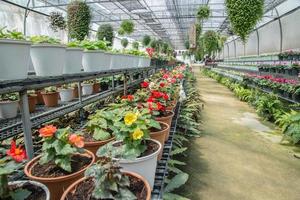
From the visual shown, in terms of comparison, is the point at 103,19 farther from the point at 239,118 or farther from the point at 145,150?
the point at 145,150

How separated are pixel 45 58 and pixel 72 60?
0.44 meters

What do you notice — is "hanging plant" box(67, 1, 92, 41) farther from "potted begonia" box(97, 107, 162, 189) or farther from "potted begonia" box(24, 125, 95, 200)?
"potted begonia" box(24, 125, 95, 200)

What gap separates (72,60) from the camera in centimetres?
197

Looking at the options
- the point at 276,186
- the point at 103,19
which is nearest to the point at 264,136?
the point at 276,186

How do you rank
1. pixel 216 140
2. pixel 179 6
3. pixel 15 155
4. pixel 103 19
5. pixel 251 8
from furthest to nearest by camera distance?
1. pixel 103 19
2. pixel 179 6
3. pixel 251 8
4. pixel 216 140
5. pixel 15 155

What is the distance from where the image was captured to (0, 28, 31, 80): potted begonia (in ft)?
3.82

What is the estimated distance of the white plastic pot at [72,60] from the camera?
1.94 metres

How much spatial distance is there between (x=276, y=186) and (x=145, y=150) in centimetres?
150

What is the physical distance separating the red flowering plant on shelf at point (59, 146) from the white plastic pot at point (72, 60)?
0.85 m

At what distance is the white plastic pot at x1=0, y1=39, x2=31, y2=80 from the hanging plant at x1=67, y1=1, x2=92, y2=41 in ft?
5.36

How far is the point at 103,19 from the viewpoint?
1769 centimetres

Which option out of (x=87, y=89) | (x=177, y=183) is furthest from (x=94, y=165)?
(x=87, y=89)

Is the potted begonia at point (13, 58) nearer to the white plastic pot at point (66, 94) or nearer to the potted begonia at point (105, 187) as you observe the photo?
the potted begonia at point (105, 187)

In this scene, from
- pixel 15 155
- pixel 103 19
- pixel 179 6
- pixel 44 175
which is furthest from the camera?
pixel 103 19
